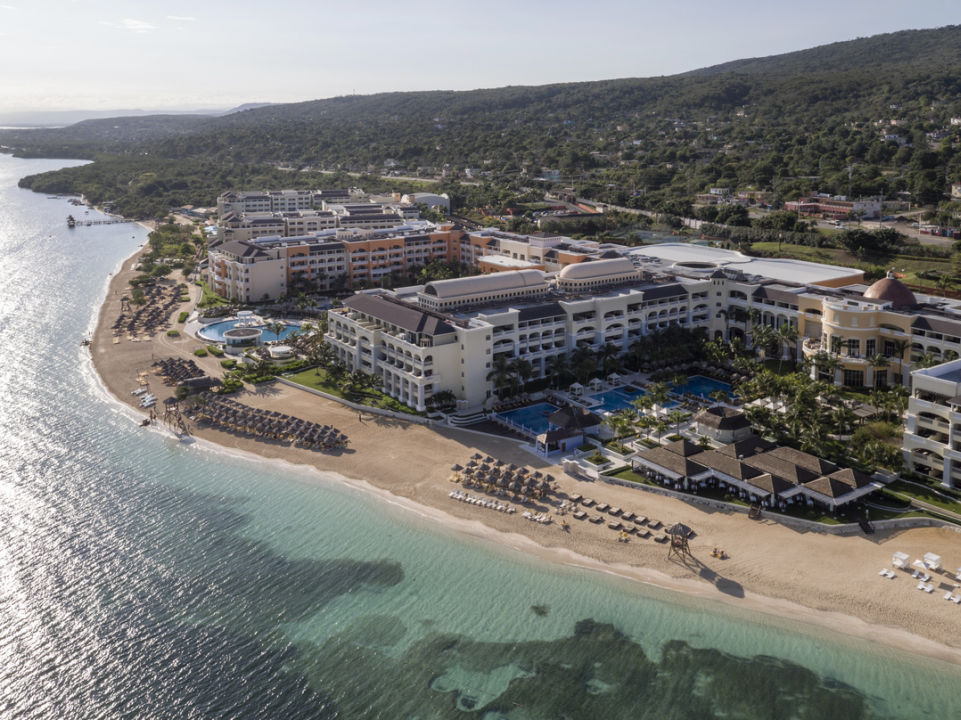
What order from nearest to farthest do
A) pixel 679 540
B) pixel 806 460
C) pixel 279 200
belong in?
pixel 679 540
pixel 806 460
pixel 279 200

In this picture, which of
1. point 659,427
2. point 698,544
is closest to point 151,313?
point 659,427

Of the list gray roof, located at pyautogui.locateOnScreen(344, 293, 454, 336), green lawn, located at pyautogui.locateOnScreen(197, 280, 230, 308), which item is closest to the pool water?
A: gray roof, located at pyautogui.locateOnScreen(344, 293, 454, 336)

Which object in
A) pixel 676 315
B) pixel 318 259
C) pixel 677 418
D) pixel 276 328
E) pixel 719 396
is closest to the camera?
pixel 677 418

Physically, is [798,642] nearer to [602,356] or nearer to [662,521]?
[662,521]

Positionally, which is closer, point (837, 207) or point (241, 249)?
point (241, 249)

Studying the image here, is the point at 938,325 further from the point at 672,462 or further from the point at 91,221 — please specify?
the point at 91,221

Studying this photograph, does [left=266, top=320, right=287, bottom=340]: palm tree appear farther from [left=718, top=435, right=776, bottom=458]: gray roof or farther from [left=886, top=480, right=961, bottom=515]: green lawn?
[left=886, top=480, right=961, bottom=515]: green lawn

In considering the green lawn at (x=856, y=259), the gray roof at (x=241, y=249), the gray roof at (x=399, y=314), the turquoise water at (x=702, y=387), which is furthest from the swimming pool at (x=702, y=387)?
the gray roof at (x=241, y=249)
